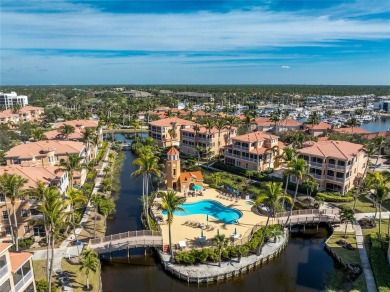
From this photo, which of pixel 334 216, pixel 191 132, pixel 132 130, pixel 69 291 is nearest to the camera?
pixel 69 291

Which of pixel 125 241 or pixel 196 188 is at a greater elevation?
pixel 196 188

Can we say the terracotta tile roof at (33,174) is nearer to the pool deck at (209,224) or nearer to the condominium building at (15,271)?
the condominium building at (15,271)

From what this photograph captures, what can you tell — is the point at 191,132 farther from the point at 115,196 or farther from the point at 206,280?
the point at 206,280

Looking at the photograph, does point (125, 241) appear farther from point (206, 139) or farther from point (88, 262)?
A: point (206, 139)

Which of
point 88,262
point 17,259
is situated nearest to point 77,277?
point 88,262

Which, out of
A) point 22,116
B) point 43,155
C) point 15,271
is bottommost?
point 15,271

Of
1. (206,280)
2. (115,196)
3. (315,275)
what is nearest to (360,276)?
(315,275)
